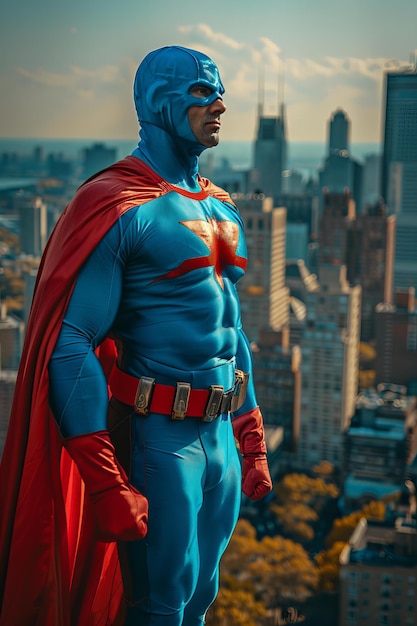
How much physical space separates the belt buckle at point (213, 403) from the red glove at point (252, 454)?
22 cm

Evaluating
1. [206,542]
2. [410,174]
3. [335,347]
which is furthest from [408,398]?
[206,542]

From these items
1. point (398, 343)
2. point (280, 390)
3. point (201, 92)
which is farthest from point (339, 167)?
point (201, 92)

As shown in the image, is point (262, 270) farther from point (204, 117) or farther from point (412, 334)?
point (204, 117)

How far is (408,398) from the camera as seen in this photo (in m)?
23.5

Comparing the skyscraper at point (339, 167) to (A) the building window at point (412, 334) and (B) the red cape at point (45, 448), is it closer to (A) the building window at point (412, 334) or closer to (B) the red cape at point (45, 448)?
(A) the building window at point (412, 334)

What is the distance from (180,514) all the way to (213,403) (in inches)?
7.7

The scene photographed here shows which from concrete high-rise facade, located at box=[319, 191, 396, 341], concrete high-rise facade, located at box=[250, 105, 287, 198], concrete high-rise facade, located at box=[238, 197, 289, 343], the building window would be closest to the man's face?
the building window

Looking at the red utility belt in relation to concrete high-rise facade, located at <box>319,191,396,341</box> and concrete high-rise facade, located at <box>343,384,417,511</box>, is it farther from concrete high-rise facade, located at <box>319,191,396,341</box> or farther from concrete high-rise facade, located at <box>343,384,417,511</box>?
concrete high-rise facade, located at <box>319,191,396,341</box>

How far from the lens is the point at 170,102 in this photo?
202 centimetres

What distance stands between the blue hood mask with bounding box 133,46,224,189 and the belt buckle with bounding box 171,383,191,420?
1.19 feet

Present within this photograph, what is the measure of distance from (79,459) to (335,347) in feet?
74.8

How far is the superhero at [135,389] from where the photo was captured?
1.92m

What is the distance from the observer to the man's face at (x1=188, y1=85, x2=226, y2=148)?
6.64 feet

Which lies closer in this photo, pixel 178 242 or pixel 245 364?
pixel 178 242
